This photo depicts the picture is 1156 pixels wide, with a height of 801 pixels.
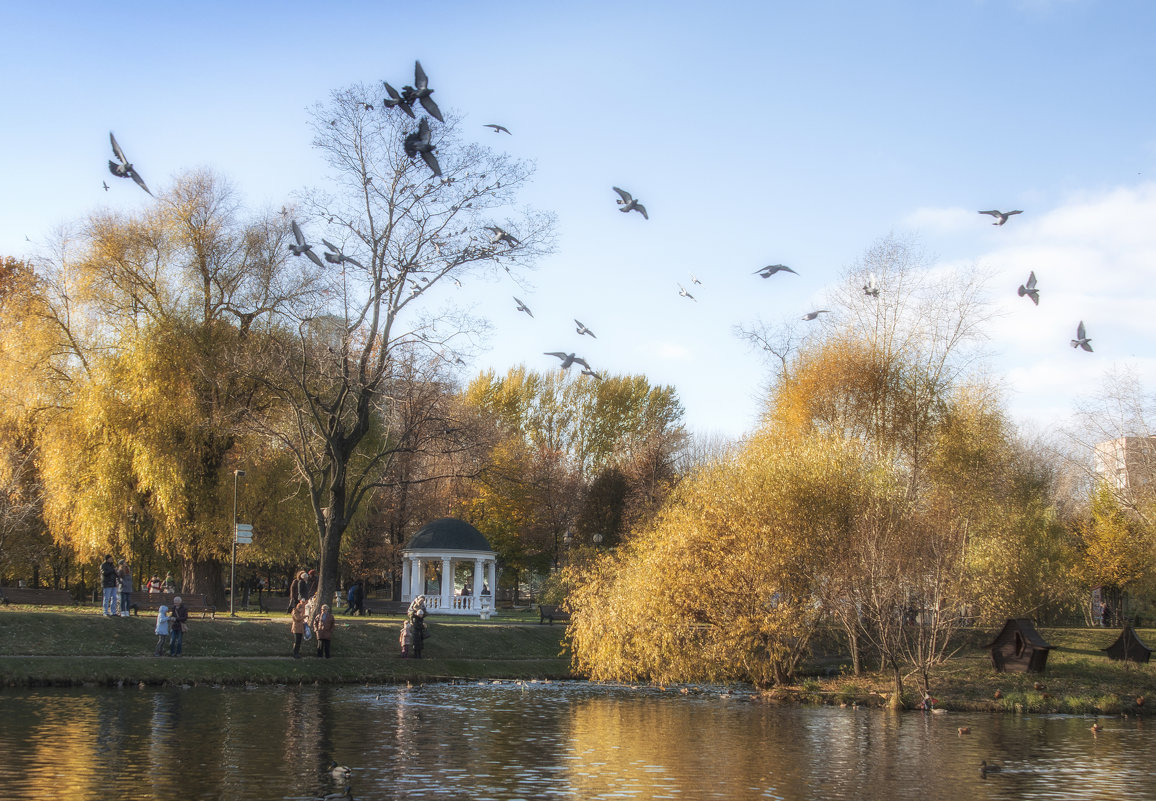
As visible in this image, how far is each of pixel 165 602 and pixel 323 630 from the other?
23.0 ft

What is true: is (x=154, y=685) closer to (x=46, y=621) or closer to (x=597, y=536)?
(x=46, y=621)

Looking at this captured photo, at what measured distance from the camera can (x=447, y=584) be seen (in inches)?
1965

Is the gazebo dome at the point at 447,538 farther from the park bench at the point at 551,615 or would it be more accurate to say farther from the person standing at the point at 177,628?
the person standing at the point at 177,628

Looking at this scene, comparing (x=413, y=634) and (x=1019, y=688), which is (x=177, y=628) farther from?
(x=1019, y=688)

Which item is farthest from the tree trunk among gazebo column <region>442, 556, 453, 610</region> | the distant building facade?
the distant building facade

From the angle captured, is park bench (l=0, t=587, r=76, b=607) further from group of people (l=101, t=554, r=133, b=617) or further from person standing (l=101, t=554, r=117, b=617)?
person standing (l=101, t=554, r=117, b=617)

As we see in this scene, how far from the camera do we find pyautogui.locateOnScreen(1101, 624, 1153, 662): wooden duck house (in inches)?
1403

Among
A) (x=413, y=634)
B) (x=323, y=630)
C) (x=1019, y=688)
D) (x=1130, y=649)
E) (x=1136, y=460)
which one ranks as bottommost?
(x=1019, y=688)

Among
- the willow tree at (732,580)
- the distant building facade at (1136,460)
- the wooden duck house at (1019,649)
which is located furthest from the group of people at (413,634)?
the distant building facade at (1136,460)

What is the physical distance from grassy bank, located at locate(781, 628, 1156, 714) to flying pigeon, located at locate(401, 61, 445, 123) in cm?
1880

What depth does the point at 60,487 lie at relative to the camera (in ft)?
116

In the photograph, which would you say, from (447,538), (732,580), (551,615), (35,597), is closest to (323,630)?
(35,597)

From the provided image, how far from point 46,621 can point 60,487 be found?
6.51 meters

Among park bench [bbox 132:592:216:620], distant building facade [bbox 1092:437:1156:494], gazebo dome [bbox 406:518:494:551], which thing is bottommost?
park bench [bbox 132:592:216:620]
